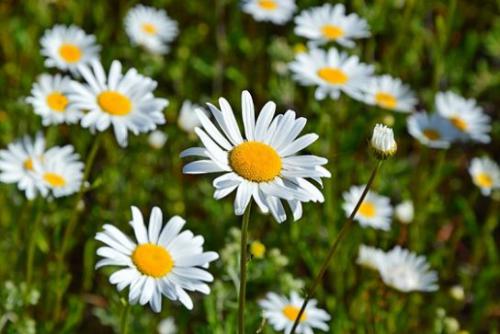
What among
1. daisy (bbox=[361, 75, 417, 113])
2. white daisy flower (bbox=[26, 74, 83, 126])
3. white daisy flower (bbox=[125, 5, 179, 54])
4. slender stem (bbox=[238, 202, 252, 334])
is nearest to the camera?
slender stem (bbox=[238, 202, 252, 334])

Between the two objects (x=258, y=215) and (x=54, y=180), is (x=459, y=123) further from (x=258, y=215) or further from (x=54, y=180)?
(x=54, y=180)

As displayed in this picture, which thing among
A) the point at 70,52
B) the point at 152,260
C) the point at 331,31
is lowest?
the point at 152,260

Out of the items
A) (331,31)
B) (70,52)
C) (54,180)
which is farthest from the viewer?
(331,31)

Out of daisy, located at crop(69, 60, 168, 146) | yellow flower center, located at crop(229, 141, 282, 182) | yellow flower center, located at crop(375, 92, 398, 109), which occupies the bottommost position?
yellow flower center, located at crop(229, 141, 282, 182)

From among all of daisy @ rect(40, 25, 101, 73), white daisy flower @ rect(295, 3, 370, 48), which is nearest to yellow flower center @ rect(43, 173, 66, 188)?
daisy @ rect(40, 25, 101, 73)

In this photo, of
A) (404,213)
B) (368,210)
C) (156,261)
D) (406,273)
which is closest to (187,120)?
(368,210)

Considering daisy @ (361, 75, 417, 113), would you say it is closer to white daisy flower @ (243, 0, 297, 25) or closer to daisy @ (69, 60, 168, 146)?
white daisy flower @ (243, 0, 297, 25)

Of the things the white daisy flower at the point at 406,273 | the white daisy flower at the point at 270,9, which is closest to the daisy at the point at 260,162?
the white daisy flower at the point at 406,273
